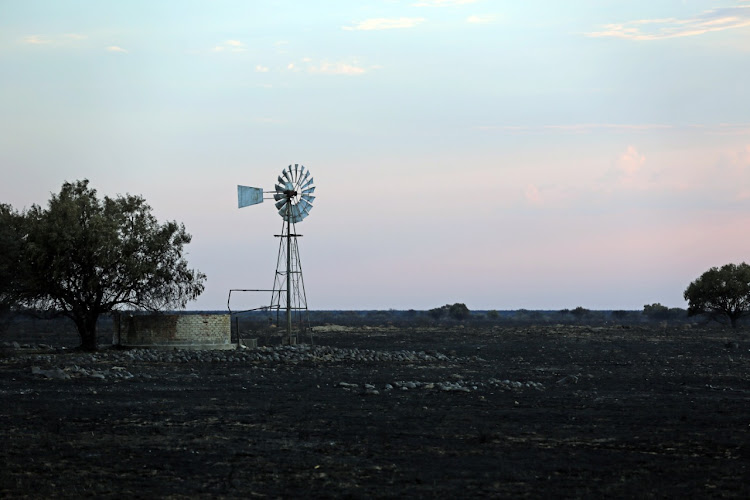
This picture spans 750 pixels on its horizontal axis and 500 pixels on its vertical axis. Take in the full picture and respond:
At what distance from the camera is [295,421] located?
2044 centimetres

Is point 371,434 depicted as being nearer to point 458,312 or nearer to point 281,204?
point 281,204

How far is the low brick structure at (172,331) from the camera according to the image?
4444 centimetres

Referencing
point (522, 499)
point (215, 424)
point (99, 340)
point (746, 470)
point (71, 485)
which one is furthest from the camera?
point (99, 340)

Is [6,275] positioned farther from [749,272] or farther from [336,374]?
[749,272]

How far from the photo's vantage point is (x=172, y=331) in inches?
1750

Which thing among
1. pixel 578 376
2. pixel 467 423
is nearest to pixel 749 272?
pixel 578 376

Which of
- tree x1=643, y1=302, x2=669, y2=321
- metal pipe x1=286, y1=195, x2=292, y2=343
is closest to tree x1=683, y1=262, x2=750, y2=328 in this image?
metal pipe x1=286, y1=195, x2=292, y2=343

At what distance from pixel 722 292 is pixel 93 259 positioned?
56.9 m

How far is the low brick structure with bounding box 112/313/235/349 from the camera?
44.4m

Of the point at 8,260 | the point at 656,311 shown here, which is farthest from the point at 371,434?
the point at 656,311

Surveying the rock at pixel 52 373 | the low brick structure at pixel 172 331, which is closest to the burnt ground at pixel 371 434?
the rock at pixel 52 373

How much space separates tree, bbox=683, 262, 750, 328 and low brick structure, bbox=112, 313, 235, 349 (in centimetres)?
5079

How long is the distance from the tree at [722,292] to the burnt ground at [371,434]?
4817 centimetres

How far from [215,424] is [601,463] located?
338 inches
